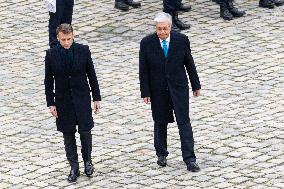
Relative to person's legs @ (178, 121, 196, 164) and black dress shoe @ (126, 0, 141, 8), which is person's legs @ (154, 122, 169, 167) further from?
black dress shoe @ (126, 0, 141, 8)

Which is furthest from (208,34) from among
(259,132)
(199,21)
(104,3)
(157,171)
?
(157,171)

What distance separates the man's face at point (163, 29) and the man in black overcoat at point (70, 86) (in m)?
0.82

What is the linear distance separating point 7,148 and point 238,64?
4246mm

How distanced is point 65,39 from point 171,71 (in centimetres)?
126

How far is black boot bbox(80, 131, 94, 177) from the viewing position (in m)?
12.4

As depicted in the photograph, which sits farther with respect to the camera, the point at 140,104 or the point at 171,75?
the point at 140,104

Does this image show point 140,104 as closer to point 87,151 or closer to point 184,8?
point 87,151

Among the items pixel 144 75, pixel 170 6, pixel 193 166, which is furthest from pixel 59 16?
pixel 193 166

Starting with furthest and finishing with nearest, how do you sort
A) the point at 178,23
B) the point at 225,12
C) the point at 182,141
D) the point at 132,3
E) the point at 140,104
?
the point at 132,3 < the point at 225,12 < the point at 178,23 < the point at 140,104 < the point at 182,141

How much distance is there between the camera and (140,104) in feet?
48.9

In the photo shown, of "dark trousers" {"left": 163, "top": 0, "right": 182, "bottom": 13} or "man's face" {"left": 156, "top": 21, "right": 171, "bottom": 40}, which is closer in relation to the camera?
"man's face" {"left": 156, "top": 21, "right": 171, "bottom": 40}

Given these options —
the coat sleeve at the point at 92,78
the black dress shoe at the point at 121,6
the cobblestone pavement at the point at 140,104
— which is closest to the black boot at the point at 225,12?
the cobblestone pavement at the point at 140,104

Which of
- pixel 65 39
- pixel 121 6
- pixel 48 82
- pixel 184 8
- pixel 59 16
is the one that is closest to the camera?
pixel 65 39

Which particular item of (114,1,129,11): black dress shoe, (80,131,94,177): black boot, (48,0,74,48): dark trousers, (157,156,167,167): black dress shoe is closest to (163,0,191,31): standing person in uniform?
(114,1,129,11): black dress shoe
